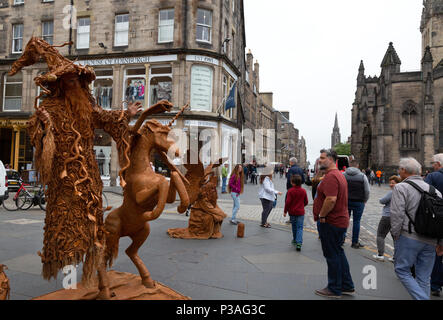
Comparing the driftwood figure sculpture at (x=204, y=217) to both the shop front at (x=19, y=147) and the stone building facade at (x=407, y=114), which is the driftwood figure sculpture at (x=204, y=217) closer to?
the shop front at (x=19, y=147)

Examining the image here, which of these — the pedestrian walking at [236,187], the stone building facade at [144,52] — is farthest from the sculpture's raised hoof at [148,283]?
the stone building facade at [144,52]

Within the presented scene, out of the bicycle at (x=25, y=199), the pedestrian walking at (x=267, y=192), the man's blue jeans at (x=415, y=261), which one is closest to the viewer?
the man's blue jeans at (x=415, y=261)

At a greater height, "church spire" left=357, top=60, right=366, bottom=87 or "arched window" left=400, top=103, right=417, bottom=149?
"church spire" left=357, top=60, right=366, bottom=87

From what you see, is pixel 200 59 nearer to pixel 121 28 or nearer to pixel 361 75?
pixel 121 28

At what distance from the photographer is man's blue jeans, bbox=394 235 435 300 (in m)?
3.84

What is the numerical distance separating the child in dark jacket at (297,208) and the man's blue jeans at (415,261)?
296 cm

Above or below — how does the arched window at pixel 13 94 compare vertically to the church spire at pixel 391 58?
below

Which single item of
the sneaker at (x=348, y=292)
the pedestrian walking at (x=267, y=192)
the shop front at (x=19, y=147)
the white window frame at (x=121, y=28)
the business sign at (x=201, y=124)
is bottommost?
the sneaker at (x=348, y=292)

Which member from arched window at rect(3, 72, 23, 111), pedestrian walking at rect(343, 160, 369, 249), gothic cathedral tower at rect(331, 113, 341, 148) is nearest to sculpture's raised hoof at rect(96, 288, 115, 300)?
pedestrian walking at rect(343, 160, 369, 249)

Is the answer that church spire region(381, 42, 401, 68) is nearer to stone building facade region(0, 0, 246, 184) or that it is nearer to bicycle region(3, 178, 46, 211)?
stone building facade region(0, 0, 246, 184)

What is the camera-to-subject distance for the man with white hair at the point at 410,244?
384 cm

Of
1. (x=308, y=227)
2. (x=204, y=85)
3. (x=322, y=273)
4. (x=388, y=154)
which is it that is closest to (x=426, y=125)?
(x=388, y=154)
